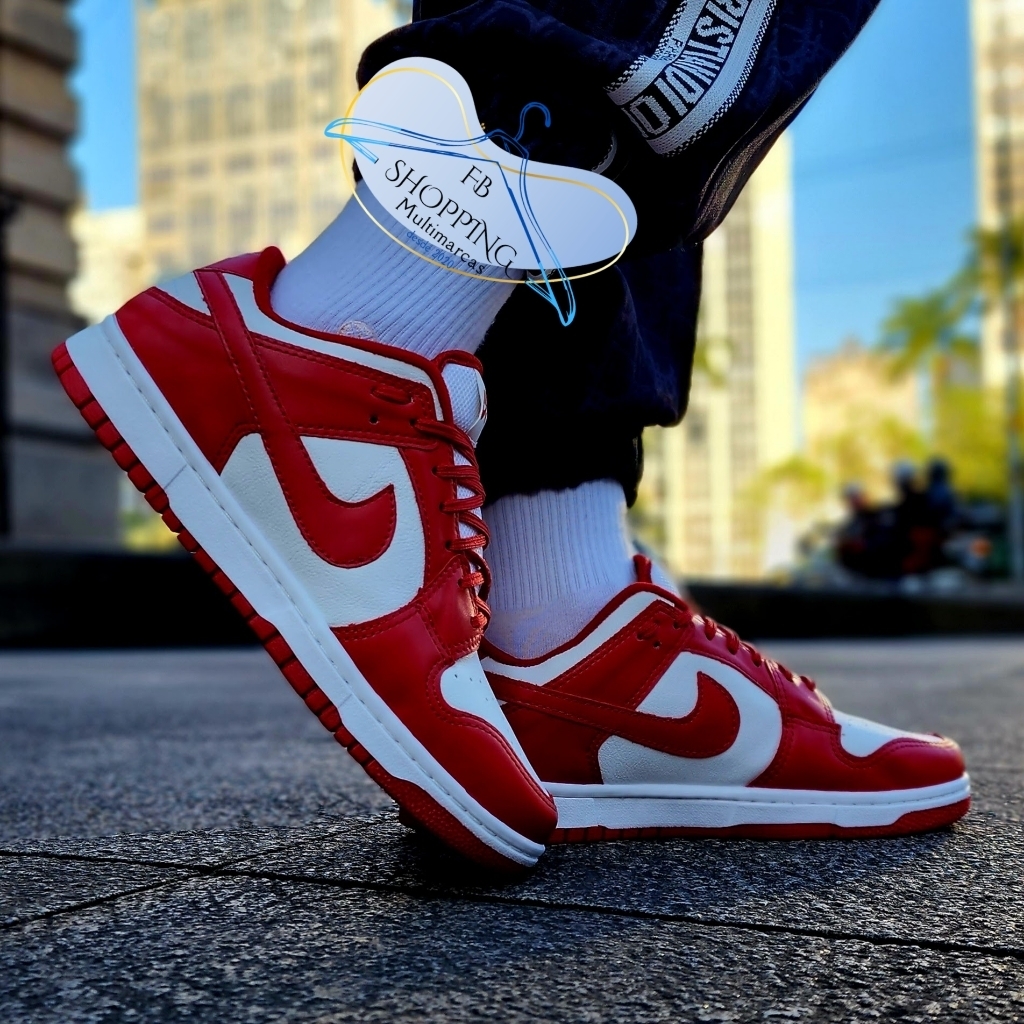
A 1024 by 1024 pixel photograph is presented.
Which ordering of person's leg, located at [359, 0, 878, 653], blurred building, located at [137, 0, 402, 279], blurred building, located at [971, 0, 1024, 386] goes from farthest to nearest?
1. blurred building, located at [137, 0, 402, 279]
2. blurred building, located at [971, 0, 1024, 386]
3. person's leg, located at [359, 0, 878, 653]

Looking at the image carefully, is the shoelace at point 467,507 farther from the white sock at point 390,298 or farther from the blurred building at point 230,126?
the blurred building at point 230,126

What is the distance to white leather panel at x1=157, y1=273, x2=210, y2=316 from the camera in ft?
3.27

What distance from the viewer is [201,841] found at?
0.95m

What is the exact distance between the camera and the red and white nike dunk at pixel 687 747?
1011mm

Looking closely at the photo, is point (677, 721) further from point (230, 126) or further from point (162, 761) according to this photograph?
point (230, 126)

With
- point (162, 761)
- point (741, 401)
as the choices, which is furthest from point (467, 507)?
point (741, 401)

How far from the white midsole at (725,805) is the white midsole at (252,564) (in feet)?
0.50

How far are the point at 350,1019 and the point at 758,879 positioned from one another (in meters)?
0.38

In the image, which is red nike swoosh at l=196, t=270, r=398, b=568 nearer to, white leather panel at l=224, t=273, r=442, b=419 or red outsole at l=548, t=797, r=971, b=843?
white leather panel at l=224, t=273, r=442, b=419

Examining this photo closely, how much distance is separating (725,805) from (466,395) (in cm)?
40

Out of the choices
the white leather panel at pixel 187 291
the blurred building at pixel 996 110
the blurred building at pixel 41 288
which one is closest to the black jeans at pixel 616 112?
the white leather panel at pixel 187 291

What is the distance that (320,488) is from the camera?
96 centimetres

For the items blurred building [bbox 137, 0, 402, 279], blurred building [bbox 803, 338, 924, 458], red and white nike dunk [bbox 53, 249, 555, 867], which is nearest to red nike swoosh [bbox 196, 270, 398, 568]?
red and white nike dunk [bbox 53, 249, 555, 867]

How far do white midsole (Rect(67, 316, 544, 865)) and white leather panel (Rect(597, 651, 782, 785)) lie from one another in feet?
0.62
